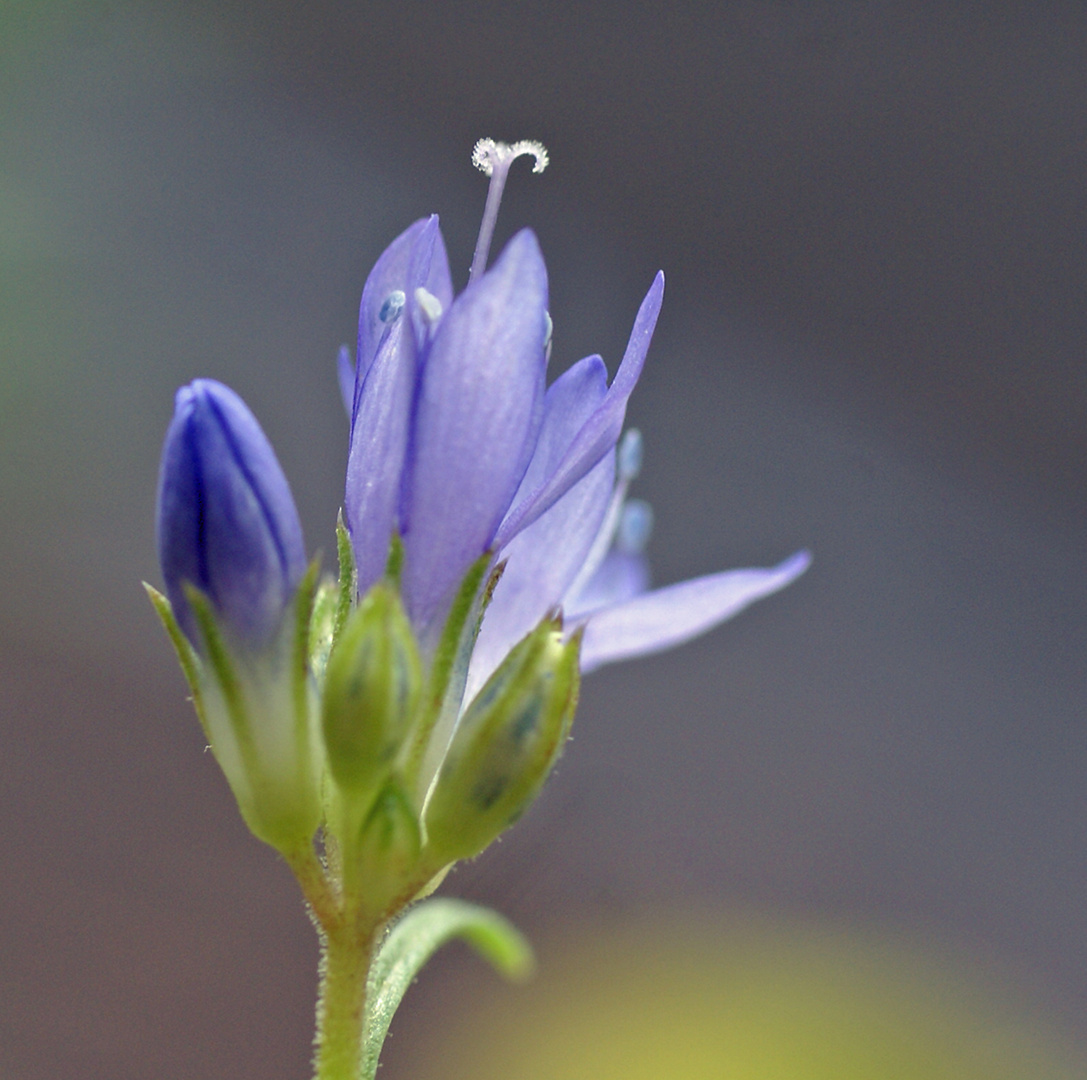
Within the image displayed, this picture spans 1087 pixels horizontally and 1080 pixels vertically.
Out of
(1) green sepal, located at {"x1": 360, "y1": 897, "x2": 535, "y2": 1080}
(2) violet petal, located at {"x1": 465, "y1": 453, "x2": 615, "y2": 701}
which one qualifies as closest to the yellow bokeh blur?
(1) green sepal, located at {"x1": 360, "y1": 897, "x2": 535, "y2": 1080}

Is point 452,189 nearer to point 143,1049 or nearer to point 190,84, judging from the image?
point 190,84

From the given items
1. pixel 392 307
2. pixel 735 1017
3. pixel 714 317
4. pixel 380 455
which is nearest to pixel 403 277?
pixel 392 307

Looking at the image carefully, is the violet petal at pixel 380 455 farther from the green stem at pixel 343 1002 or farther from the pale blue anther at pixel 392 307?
the green stem at pixel 343 1002

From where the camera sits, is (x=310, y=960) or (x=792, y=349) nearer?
(x=310, y=960)

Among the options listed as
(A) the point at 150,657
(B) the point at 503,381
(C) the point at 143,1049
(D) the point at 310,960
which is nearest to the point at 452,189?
(A) the point at 150,657

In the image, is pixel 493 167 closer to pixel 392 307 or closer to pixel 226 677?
pixel 392 307

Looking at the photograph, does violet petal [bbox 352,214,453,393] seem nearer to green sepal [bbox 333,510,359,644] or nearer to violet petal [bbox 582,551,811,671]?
green sepal [bbox 333,510,359,644]
